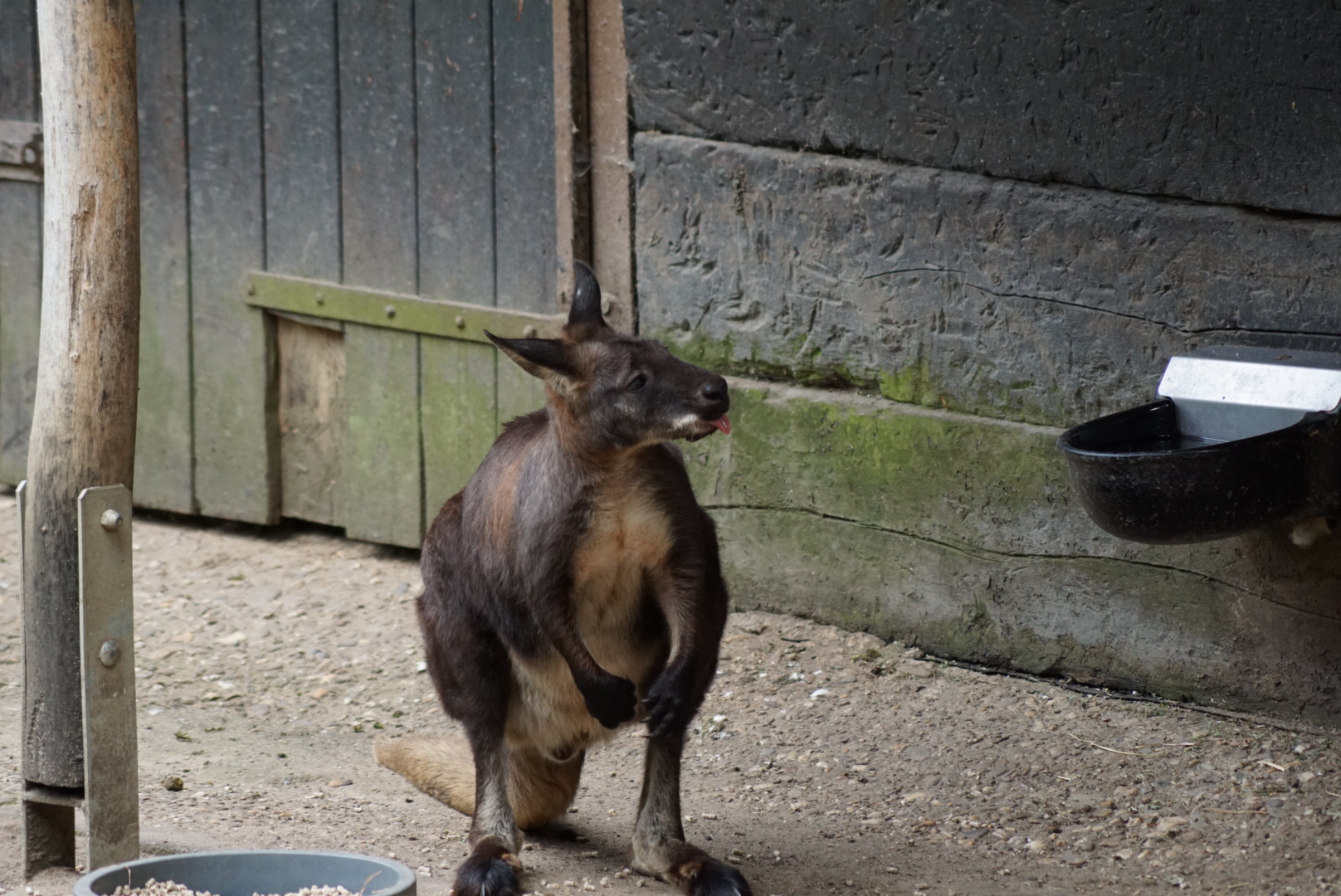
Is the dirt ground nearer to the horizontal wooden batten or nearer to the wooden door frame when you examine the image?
the horizontal wooden batten

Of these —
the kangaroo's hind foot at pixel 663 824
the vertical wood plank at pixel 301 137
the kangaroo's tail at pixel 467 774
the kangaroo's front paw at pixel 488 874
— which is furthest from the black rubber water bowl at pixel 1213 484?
the vertical wood plank at pixel 301 137

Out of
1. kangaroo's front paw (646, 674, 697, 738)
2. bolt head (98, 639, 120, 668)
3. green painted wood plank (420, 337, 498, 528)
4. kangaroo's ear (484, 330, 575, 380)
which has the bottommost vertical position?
kangaroo's front paw (646, 674, 697, 738)

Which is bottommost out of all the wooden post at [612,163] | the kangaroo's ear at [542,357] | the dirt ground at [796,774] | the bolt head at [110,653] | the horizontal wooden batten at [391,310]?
the dirt ground at [796,774]

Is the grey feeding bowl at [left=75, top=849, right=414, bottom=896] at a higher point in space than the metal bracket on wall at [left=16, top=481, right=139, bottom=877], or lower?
lower

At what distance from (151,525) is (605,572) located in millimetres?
3412

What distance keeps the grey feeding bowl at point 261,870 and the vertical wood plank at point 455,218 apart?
2.51m

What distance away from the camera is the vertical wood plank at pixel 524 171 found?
5438 mm

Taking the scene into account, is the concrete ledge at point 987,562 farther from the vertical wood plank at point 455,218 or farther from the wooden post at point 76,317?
the wooden post at point 76,317

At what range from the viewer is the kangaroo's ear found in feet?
11.5

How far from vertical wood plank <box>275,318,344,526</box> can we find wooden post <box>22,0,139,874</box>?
2462mm

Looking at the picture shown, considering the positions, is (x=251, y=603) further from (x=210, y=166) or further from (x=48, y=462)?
(x=48, y=462)

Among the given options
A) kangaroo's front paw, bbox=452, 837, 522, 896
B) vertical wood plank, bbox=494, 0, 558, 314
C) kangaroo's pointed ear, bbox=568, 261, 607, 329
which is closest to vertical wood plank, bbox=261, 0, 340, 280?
vertical wood plank, bbox=494, 0, 558, 314

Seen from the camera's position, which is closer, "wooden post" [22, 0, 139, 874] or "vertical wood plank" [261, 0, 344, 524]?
"wooden post" [22, 0, 139, 874]

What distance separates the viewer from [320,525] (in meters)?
6.47
